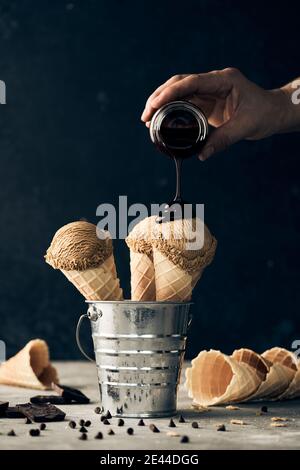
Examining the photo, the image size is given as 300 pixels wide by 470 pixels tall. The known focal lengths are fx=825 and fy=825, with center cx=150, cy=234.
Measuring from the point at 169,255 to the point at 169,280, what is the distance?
8 centimetres

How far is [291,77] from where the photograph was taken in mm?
4648

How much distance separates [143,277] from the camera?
233 cm

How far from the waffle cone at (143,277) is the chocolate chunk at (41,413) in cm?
39

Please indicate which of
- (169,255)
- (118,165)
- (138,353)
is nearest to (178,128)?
(169,255)

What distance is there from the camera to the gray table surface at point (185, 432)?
1.78m

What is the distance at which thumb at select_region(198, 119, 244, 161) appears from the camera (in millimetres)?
2521

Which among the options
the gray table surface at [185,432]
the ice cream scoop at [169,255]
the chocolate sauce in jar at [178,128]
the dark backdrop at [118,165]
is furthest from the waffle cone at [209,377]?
the dark backdrop at [118,165]

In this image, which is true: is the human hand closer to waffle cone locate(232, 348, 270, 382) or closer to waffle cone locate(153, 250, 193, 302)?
waffle cone locate(153, 250, 193, 302)

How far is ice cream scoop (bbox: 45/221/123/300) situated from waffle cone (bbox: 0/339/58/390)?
2.24 feet

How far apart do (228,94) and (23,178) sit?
211 cm

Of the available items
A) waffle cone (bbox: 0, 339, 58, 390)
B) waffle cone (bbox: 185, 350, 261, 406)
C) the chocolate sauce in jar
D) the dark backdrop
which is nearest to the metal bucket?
waffle cone (bbox: 185, 350, 261, 406)

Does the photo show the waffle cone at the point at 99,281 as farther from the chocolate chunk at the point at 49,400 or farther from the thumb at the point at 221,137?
the thumb at the point at 221,137

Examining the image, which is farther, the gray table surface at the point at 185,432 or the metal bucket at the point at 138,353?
the metal bucket at the point at 138,353

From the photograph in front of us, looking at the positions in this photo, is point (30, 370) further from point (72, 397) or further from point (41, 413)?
point (41, 413)
